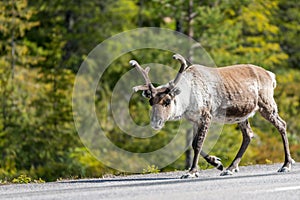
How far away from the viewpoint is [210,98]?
12.8m

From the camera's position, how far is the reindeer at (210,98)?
40.3ft

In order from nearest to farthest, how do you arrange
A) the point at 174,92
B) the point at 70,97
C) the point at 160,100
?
the point at 160,100 → the point at 174,92 → the point at 70,97

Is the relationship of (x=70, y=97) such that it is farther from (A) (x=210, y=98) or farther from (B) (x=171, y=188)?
(B) (x=171, y=188)

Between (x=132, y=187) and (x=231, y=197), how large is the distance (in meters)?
1.82

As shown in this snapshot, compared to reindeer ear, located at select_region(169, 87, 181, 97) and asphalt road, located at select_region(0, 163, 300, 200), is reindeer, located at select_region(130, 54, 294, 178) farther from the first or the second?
asphalt road, located at select_region(0, 163, 300, 200)

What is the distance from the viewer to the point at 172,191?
10414 millimetres

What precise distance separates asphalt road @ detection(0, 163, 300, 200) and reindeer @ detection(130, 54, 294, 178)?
632 mm

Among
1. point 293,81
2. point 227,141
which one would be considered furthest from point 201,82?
point 293,81

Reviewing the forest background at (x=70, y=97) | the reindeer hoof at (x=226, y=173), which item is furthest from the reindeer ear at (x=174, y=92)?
the forest background at (x=70, y=97)

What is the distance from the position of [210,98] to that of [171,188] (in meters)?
2.41

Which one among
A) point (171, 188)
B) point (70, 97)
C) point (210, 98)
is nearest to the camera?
point (171, 188)

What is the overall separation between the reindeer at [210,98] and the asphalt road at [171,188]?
63 centimetres

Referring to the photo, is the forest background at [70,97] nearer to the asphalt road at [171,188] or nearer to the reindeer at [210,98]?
the reindeer at [210,98]

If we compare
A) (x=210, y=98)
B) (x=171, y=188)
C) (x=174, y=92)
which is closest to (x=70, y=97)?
(x=210, y=98)
